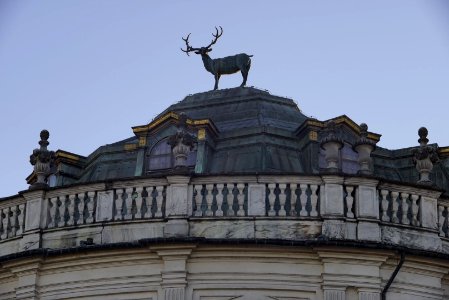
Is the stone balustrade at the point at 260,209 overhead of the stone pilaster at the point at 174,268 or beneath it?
overhead

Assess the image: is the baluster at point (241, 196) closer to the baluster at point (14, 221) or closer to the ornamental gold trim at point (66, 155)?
the baluster at point (14, 221)

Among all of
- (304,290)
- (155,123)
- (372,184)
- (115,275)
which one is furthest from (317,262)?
(155,123)

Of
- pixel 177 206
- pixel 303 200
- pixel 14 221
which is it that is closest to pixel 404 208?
pixel 303 200

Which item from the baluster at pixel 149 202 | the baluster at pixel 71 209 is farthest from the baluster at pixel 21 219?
the baluster at pixel 149 202

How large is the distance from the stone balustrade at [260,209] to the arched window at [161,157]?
11.2 feet

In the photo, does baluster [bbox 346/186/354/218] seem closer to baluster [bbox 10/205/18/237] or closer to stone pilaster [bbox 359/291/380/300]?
stone pilaster [bbox 359/291/380/300]

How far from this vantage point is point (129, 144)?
26.7m

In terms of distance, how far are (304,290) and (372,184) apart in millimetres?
2562

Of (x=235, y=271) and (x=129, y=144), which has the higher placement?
(x=129, y=144)

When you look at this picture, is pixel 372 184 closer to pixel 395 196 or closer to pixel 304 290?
pixel 395 196

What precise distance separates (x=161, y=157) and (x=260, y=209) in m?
4.76

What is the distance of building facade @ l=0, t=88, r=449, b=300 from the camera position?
69.7 feet

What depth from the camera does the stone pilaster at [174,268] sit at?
69.4 ft

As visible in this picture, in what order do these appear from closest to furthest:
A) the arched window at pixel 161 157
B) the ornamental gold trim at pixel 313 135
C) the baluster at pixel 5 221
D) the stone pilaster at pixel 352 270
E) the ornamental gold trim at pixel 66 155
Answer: the stone pilaster at pixel 352 270, the baluster at pixel 5 221, the ornamental gold trim at pixel 313 135, the arched window at pixel 161 157, the ornamental gold trim at pixel 66 155
